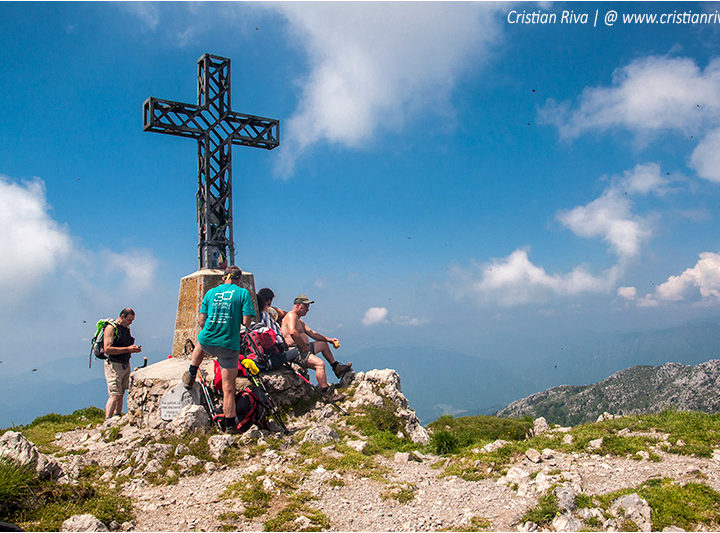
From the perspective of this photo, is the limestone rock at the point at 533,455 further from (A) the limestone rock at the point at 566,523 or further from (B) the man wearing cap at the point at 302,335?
(B) the man wearing cap at the point at 302,335

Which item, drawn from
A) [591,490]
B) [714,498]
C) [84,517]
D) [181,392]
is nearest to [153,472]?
[84,517]

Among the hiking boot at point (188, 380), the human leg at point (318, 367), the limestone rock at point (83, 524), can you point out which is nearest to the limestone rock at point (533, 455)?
the human leg at point (318, 367)

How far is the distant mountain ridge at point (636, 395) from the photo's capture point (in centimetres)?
3634

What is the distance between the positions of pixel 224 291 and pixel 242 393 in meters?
2.14

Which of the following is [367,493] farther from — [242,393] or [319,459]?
[242,393]

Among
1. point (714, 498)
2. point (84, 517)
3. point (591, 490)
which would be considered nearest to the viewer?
point (84, 517)

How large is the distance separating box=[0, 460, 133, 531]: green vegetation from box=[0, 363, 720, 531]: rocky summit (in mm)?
21

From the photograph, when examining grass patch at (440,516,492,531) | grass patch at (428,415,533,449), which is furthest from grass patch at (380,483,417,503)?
grass patch at (428,415,533,449)

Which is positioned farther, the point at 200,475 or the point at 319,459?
the point at 319,459

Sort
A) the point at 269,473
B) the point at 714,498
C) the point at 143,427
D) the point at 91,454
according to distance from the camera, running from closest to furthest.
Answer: the point at 714,498
the point at 269,473
the point at 91,454
the point at 143,427

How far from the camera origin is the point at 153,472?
653cm

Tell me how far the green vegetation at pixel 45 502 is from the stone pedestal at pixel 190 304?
676 centimetres

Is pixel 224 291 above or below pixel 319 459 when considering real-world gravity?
above

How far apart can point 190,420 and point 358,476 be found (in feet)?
11.4
